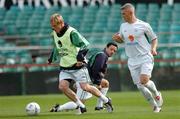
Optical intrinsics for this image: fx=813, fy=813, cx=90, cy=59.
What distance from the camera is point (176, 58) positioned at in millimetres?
29703

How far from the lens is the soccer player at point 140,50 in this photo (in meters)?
17.5

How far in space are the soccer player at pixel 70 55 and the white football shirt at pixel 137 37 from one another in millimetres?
1104

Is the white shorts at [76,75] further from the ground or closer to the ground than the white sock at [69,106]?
further from the ground

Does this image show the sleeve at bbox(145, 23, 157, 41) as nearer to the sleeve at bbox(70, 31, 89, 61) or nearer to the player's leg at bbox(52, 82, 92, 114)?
the sleeve at bbox(70, 31, 89, 61)

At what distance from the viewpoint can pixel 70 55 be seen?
1711cm

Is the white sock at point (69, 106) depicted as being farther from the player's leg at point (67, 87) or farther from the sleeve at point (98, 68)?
the sleeve at point (98, 68)

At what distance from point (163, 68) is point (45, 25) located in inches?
273

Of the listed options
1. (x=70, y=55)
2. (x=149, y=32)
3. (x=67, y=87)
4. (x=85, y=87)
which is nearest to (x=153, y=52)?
(x=149, y=32)

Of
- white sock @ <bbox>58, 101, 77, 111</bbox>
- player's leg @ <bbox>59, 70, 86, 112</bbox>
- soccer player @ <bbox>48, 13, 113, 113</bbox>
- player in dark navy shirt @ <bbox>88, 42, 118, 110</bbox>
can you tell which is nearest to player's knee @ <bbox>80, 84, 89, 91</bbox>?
soccer player @ <bbox>48, 13, 113, 113</bbox>

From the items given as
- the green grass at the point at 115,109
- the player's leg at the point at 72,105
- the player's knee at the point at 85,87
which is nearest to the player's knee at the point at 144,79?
the green grass at the point at 115,109

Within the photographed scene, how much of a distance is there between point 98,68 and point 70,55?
2023 mm

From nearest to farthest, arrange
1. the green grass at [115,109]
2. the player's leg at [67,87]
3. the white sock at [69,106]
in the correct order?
the green grass at [115,109]
the player's leg at [67,87]
the white sock at [69,106]

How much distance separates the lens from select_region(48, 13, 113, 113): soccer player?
16.9 meters

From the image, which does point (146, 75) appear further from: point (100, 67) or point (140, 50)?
point (100, 67)
